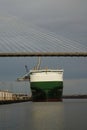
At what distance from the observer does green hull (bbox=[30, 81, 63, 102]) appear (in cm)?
6981

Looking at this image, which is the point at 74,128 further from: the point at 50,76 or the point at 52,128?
the point at 50,76

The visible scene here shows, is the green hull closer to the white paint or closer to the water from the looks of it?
the white paint

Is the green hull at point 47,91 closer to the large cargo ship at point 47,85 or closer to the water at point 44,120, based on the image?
the large cargo ship at point 47,85

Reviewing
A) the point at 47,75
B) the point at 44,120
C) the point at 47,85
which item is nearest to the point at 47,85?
the point at 47,85

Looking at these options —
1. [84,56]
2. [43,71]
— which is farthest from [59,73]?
[84,56]

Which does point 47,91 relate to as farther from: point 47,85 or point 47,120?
point 47,120

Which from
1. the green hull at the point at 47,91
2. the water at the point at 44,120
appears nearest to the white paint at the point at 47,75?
the green hull at the point at 47,91

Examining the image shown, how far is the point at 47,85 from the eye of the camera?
235ft

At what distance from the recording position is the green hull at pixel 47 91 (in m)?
69.8

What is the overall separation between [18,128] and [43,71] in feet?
165

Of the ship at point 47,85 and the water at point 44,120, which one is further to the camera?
the ship at point 47,85

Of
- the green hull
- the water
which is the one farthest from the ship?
the water

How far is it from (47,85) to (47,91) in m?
2.27

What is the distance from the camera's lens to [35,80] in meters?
74.8
